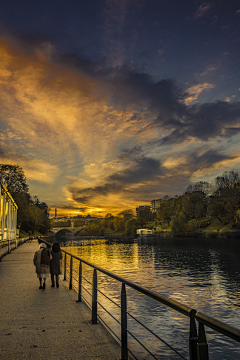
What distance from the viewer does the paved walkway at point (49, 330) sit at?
4827mm

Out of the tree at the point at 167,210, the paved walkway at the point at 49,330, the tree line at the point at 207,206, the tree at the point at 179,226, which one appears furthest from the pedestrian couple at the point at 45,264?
the tree at the point at 167,210

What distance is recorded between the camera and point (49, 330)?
6.00 metres

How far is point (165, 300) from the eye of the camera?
11.3 ft

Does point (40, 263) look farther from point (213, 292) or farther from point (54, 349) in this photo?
point (213, 292)

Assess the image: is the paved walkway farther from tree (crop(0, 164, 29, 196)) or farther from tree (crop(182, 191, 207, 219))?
tree (crop(182, 191, 207, 219))

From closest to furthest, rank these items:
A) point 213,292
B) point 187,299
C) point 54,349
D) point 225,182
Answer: point 54,349 → point 187,299 → point 213,292 → point 225,182

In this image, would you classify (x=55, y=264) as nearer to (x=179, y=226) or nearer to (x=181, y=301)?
(x=181, y=301)

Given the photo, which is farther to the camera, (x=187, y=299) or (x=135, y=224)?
(x=135, y=224)

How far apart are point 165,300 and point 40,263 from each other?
28.0ft

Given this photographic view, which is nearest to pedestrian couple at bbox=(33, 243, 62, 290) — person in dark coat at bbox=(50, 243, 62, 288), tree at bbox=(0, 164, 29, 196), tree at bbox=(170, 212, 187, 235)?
person in dark coat at bbox=(50, 243, 62, 288)

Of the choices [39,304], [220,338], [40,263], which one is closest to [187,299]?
[220,338]

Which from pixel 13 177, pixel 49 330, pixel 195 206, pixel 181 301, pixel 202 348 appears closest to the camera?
pixel 202 348

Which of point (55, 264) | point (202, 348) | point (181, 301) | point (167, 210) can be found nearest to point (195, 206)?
point (167, 210)

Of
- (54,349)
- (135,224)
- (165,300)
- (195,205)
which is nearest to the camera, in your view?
(165,300)
